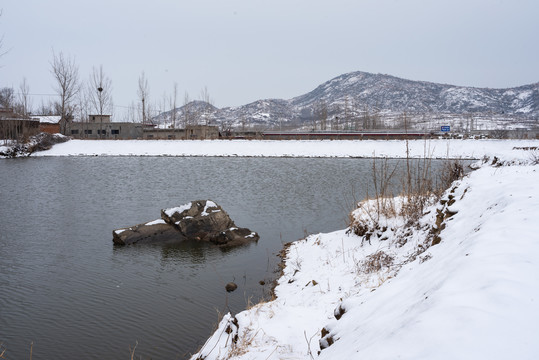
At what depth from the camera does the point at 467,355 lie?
2.39 m

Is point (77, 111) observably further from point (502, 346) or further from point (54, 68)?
point (502, 346)

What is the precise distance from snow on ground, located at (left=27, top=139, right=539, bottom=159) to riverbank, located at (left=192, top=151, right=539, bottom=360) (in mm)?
42818

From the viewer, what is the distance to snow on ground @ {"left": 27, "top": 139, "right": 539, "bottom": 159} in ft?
167

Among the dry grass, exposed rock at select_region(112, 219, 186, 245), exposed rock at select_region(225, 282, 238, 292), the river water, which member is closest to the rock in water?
exposed rock at select_region(112, 219, 186, 245)

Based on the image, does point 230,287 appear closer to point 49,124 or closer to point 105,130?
point 49,124

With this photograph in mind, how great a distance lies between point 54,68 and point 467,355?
3136 inches

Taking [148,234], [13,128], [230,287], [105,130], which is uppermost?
[105,130]

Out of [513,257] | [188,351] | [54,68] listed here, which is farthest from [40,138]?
[513,257]

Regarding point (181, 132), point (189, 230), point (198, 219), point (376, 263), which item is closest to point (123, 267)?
point (189, 230)

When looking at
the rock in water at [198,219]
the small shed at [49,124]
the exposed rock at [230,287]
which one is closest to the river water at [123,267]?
the exposed rock at [230,287]

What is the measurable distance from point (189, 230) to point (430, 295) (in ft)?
37.7

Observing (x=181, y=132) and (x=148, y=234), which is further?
(x=181, y=132)

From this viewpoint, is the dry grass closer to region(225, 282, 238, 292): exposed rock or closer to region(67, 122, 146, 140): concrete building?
region(225, 282, 238, 292): exposed rock

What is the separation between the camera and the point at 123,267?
36.9 feet
